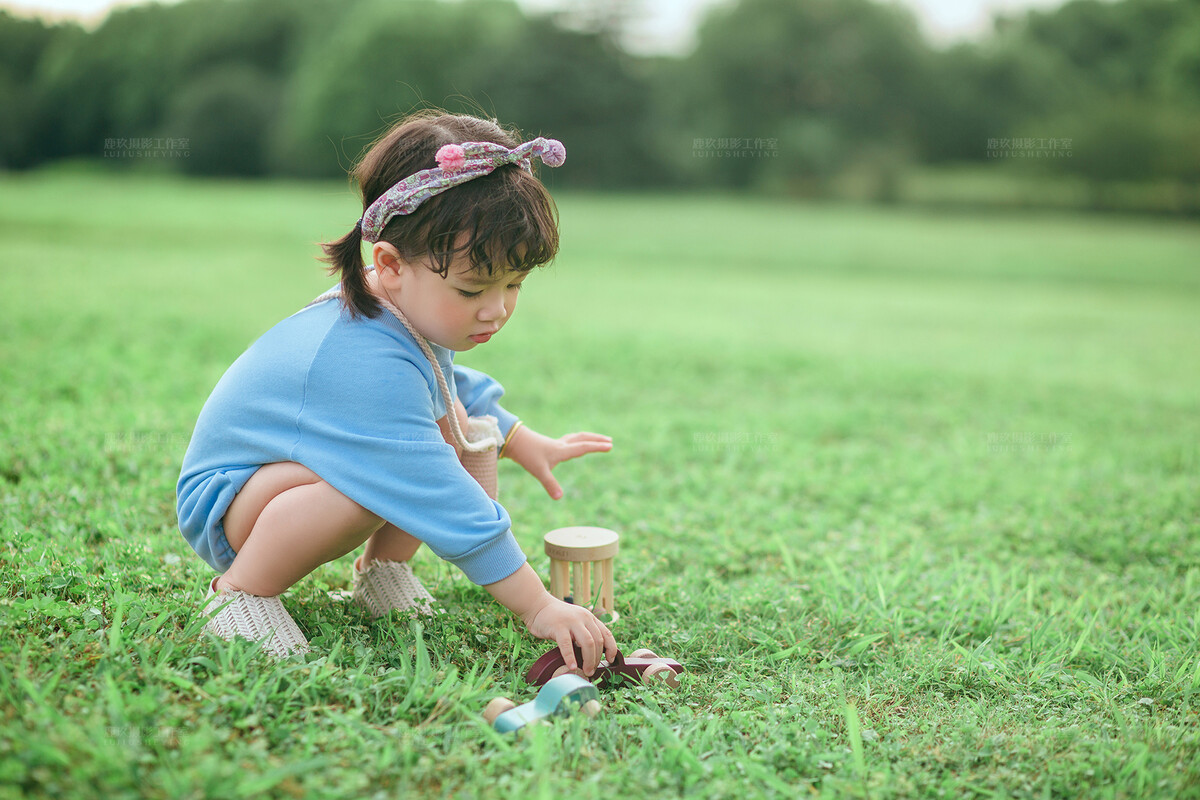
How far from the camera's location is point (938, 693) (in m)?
2.31

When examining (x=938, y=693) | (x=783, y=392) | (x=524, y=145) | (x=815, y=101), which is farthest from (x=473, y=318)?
(x=815, y=101)

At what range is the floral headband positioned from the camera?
2135 mm

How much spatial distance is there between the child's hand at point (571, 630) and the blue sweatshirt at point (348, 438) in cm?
13

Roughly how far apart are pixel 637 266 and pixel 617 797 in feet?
42.3

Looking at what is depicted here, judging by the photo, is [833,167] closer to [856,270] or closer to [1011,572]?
[856,270]

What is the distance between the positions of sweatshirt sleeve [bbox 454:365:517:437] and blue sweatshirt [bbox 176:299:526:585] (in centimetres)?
41

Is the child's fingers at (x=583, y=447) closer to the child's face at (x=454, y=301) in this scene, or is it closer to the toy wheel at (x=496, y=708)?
the child's face at (x=454, y=301)

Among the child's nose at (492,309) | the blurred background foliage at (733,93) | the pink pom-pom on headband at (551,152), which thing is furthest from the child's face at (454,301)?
the blurred background foliage at (733,93)

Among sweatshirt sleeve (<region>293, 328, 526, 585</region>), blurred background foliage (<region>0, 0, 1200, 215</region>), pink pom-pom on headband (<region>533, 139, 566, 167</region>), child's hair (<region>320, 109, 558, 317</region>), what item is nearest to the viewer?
sweatshirt sleeve (<region>293, 328, 526, 585</region>)

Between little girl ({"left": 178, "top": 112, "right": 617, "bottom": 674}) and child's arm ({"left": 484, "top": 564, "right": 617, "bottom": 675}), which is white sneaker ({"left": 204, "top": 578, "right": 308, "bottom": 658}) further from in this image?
child's arm ({"left": 484, "top": 564, "right": 617, "bottom": 675})

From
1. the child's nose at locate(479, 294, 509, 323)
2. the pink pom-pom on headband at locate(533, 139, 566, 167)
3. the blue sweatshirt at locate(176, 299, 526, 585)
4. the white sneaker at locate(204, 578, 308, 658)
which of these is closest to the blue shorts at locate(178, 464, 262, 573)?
the blue sweatshirt at locate(176, 299, 526, 585)

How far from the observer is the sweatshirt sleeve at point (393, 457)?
204 cm

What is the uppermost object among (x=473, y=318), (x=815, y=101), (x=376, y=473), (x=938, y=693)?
(x=815, y=101)

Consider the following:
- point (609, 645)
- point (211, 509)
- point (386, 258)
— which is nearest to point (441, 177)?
point (386, 258)
